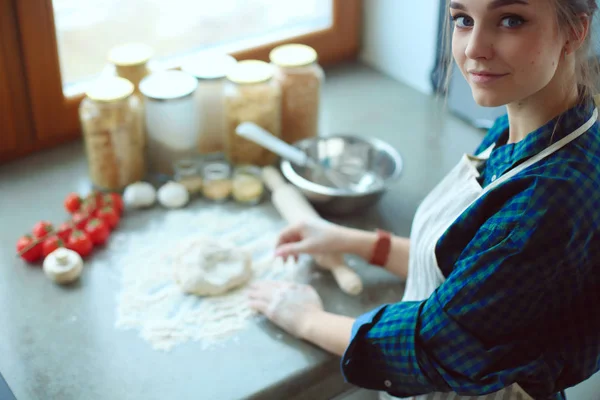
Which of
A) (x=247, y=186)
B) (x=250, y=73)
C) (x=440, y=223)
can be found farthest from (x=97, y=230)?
(x=440, y=223)

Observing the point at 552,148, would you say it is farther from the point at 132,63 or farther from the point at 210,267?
the point at 132,63

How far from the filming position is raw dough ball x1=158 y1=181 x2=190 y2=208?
4.13 ft

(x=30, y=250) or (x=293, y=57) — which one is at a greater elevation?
(x=293, y=57)

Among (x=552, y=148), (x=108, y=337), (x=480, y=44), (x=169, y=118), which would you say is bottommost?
(x=108, y=337)

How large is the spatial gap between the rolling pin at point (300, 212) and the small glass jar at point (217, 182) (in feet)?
0.21

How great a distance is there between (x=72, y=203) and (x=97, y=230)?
0.31ft

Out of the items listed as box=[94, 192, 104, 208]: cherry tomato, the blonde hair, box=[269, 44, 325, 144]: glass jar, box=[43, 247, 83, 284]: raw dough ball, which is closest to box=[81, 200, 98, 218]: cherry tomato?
box=[94, 192, 104, 208]: cherry tomato

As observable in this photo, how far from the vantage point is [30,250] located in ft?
3.71

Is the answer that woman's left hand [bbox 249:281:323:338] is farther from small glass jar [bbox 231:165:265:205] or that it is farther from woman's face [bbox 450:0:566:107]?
woman's face [bbox 450:0:566:107]

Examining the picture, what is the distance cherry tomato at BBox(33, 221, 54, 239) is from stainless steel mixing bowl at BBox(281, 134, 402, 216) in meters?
0.38

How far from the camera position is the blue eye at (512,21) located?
0.72 m

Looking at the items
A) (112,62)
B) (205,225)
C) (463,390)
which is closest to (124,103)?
(112,62)

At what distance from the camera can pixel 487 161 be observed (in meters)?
0.91

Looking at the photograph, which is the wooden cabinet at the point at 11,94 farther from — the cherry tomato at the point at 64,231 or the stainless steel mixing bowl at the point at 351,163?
the stainless steel mixing bowl at the point at 351,163
